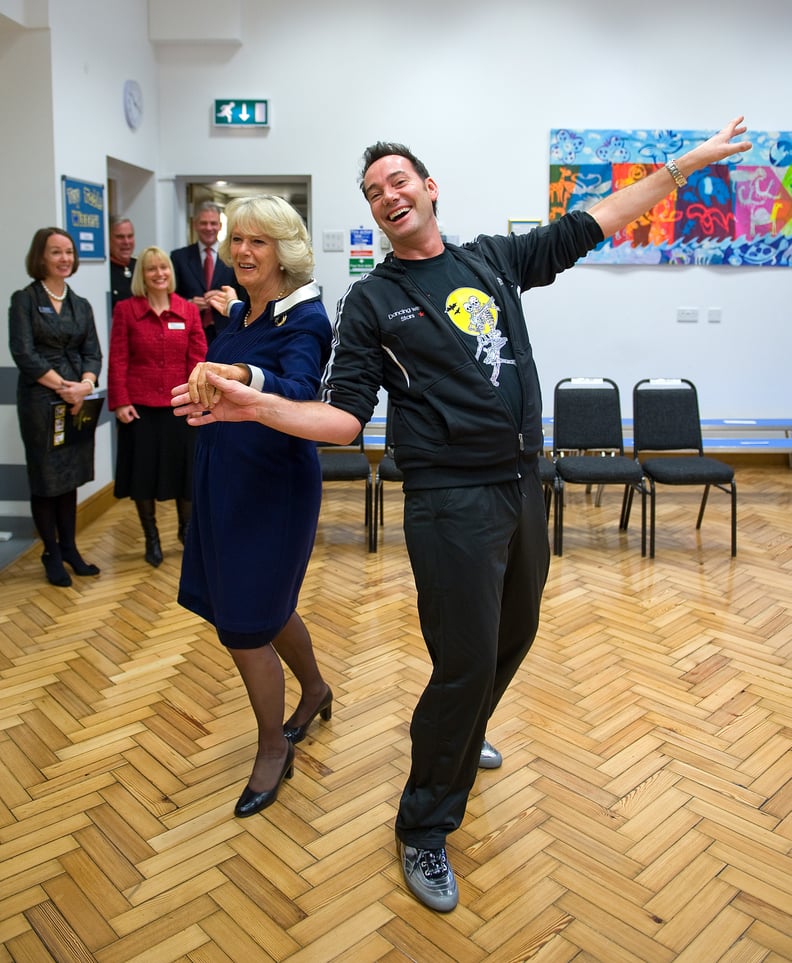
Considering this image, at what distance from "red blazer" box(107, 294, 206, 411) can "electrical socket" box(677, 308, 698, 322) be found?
13.9ft

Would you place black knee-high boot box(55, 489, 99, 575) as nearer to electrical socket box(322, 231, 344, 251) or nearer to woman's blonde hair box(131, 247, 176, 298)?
woman's blonde hair box(131, 247, 176, 298)

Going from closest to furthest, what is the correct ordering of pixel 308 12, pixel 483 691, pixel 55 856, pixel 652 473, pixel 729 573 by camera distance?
1. pixel 483 691
2. pixel 55 856
3. pixel 729 573
4. pixel 652 473
5. pixel 308 12

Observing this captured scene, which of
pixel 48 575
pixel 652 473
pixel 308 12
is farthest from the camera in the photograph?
pixel 308 12

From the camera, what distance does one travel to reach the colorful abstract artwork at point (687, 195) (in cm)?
715

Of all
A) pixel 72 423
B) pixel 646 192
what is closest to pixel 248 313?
pixel 646 192

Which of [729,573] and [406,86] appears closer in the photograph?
[729,573]

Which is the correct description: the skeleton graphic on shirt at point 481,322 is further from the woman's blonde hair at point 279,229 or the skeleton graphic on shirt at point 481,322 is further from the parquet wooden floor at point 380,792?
the parquet wooden floor at point 380,792

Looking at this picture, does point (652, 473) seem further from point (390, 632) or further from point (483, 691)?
point (483, 691)

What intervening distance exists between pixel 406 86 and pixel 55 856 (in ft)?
20.6

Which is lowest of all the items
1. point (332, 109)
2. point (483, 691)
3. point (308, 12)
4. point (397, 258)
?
point (483, 691)

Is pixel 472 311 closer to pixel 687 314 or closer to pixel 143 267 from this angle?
pixel 143 267

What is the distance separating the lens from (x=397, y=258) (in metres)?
2.32

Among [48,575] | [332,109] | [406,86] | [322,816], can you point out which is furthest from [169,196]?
[322,816]

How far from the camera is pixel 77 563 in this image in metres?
4.78
